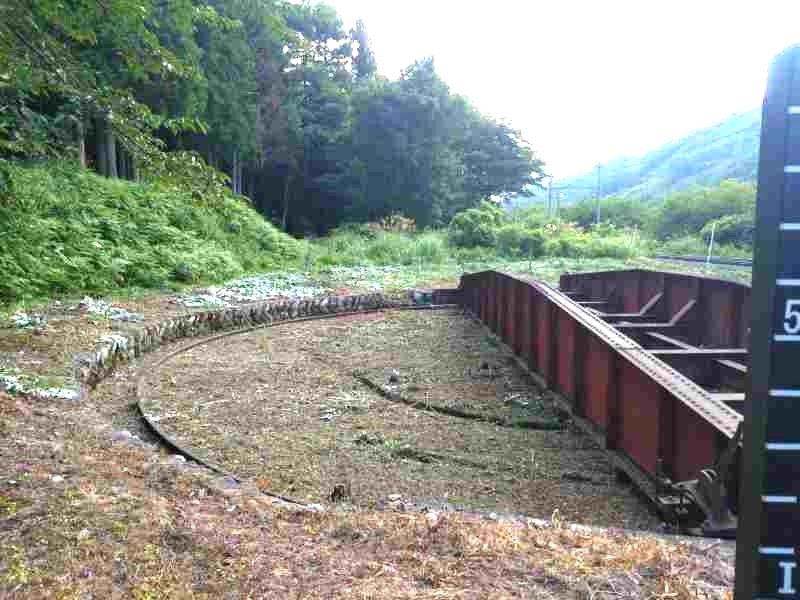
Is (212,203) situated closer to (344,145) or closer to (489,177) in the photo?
(344,145)

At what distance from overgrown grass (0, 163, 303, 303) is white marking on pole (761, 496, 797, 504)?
332 inches

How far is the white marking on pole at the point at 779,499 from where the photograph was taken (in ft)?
4.43

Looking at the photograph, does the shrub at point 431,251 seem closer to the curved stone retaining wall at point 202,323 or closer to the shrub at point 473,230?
the shrub at point 473,230

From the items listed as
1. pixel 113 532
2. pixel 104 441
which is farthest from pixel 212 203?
pixel 113 532

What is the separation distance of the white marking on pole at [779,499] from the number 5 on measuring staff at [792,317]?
14.0 inches

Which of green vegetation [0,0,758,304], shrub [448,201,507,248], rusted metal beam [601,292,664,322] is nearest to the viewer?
green vegetation [0,0,758,304]

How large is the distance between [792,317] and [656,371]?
3.60m

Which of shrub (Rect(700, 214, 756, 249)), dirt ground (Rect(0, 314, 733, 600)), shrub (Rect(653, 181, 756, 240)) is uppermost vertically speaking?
shrub (Rect(653, 181, 756, 240))

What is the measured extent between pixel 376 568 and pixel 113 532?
52.3 inches

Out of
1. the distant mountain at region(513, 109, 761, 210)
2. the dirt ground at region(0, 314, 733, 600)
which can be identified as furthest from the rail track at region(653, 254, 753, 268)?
the distant mountain at region(513, 109, 761, 210)

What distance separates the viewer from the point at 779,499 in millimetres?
1353

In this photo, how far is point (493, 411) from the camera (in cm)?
681

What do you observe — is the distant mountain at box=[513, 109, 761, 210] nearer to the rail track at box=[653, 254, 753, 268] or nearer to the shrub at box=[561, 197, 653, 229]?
the shrub at box=[561, 197, 653, 229]

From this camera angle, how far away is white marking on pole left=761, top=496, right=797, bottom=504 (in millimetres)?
1351
